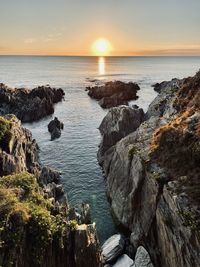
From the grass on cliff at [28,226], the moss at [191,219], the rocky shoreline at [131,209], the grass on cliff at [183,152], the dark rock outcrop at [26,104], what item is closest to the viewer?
the grass on cliff at [28,226]

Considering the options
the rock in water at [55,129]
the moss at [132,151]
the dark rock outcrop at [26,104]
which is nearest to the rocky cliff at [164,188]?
the moss at [132,151]

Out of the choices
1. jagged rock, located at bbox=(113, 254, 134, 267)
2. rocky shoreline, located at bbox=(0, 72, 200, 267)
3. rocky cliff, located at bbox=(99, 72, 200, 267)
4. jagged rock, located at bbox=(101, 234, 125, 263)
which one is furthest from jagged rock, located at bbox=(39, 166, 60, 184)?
jagged rock, located at bbox=(113, 254, 134, 267)

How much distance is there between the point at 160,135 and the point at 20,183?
15.5 meters

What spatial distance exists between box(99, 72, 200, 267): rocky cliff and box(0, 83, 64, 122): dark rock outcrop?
57.5 m

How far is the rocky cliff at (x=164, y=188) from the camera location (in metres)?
29.1

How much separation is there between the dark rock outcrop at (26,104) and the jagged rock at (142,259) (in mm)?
70260

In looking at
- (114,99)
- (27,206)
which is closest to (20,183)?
(27,206)

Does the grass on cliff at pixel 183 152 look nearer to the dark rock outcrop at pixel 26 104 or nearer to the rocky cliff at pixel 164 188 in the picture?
the rocky cliff at pixel 164 188

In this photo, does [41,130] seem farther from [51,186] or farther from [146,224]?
[146,224]

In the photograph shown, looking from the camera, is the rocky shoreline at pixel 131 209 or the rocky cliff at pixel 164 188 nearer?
the rocky shoreline at pixel 131 209

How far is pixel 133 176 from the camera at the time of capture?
40656 mm

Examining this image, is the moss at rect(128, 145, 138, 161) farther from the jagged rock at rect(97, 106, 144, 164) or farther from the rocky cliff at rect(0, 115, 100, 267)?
the jagged rock at rect(97, 106, 144, 164)

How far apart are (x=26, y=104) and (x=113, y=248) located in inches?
3019

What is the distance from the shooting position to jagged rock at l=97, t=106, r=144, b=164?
66875 millimetres
